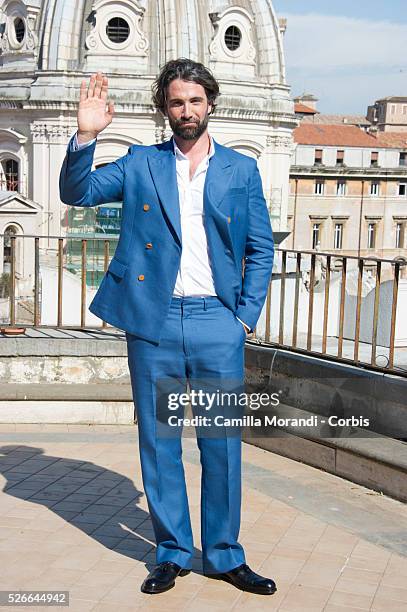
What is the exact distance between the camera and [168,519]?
3732 millimetres

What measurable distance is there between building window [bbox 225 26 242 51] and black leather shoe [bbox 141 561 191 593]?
39305mm

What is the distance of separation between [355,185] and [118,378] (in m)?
57.1

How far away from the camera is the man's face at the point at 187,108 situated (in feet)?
11.7

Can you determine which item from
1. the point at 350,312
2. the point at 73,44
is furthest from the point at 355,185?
the point at 350,312

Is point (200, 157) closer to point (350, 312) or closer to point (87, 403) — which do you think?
point (87, 403)

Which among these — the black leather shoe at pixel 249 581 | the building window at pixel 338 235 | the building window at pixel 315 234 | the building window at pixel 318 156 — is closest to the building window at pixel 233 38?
the building window at pixel 318 156

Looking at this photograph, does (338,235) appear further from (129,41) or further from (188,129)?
(188,129)

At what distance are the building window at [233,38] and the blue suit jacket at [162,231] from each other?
38919 mm

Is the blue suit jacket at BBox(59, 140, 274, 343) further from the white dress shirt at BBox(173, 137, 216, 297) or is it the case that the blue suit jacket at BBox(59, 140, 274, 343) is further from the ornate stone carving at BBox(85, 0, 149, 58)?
the ornate stone carving at BBox(85, 0, 149, 58)

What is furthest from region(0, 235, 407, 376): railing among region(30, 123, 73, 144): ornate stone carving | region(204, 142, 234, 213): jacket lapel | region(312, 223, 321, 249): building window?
region(312, 223, 321, 249): building window

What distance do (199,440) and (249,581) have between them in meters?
0.52

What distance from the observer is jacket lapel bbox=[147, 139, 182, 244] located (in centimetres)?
361

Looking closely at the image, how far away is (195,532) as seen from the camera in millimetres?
4270

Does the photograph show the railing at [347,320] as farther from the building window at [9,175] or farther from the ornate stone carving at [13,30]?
the ornate stone carving at [13,30]
